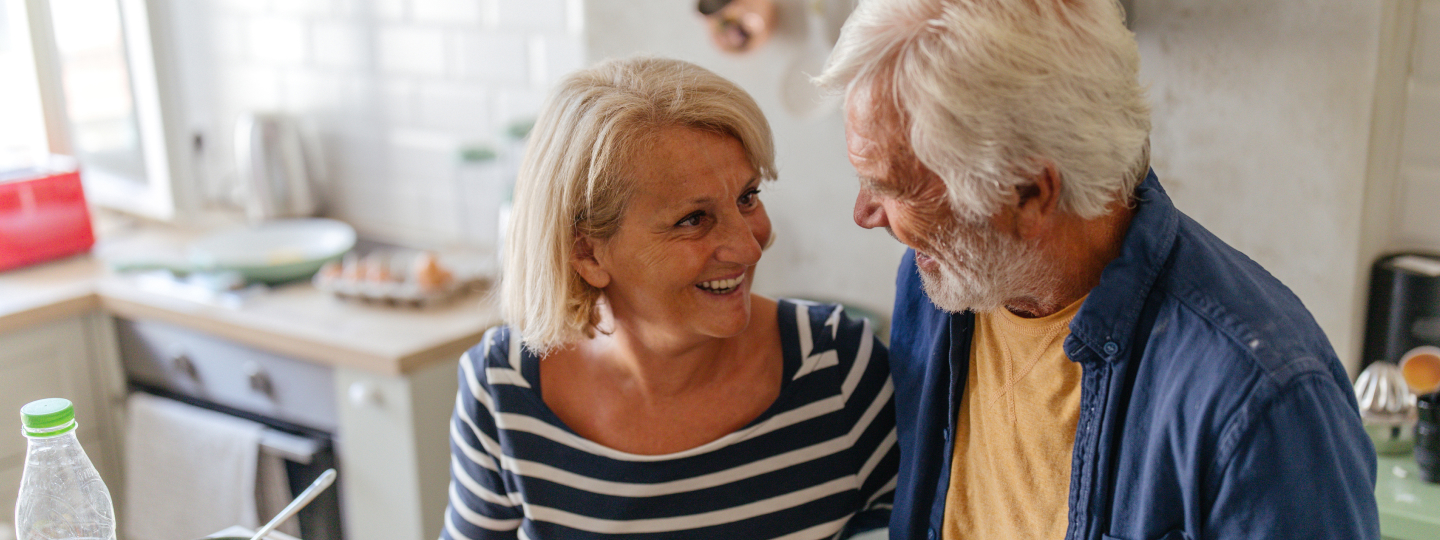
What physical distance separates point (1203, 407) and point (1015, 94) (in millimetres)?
315

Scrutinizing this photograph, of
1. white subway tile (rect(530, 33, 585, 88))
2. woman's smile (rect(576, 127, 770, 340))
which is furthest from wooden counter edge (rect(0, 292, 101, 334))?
woman's smile (rect(576, 127, 770, 340))

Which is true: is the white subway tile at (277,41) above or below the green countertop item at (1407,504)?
above

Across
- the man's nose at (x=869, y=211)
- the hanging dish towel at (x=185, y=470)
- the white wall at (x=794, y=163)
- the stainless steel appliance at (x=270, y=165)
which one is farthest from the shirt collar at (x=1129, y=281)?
the stainless steel appliance at (x=270, y=165)

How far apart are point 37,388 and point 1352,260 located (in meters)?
2.49

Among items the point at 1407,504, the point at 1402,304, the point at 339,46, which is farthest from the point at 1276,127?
the point at 339,46

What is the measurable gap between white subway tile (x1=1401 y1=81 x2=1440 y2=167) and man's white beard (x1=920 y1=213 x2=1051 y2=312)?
867 millimetres

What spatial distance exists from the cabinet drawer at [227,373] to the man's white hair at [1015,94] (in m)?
1.47

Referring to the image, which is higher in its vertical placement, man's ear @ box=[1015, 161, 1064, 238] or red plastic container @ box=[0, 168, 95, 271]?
man's ear @ box=[1015, 161, 1064, 238]

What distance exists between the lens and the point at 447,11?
2.59 meters

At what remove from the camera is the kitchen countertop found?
2.00 metres

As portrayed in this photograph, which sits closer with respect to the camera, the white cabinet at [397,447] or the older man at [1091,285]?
the older man at [1091,285]

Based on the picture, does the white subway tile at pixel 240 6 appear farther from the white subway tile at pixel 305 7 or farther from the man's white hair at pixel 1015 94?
the man's white hair at pixel 1015 94

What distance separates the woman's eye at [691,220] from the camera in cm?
127

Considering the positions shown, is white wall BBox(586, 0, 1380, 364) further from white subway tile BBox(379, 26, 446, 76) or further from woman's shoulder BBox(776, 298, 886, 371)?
white subway tile BBox(379, 26, 446, 76)
